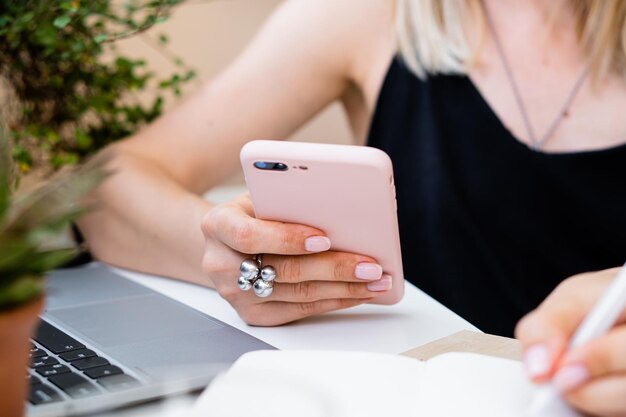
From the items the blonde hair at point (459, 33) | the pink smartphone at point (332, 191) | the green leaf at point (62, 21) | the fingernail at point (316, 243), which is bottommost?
the fingernail at point (316, 243)

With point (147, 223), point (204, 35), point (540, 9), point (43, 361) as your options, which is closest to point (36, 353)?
point (43, 361)

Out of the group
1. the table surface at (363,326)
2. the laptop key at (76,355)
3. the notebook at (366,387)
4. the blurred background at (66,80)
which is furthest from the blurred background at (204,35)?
the notebook at (366,387)

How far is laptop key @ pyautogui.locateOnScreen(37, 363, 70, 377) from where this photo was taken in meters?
0.56

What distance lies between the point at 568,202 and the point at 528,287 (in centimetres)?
13

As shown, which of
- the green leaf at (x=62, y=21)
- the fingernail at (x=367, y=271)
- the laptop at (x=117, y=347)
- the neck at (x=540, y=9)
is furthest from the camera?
the neck at (x=540, y=9)

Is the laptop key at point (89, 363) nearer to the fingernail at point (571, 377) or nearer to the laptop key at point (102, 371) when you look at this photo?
the laptop key at point (102, 371)

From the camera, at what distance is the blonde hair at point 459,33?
1062mm

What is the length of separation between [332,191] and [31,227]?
12.0 inches

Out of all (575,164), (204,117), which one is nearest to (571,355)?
(575,164)

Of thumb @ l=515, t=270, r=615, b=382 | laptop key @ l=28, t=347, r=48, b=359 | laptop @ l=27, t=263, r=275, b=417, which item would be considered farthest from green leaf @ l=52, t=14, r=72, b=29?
thumb @ l=515, t=270, r=615, b=382

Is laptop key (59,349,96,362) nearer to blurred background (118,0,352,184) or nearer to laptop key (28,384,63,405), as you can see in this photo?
laptop key (28,384,63,405)

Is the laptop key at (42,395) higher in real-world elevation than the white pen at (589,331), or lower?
lower

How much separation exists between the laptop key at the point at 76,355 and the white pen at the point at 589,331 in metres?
0.34

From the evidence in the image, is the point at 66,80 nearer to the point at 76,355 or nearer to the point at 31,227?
the point at 76,355
